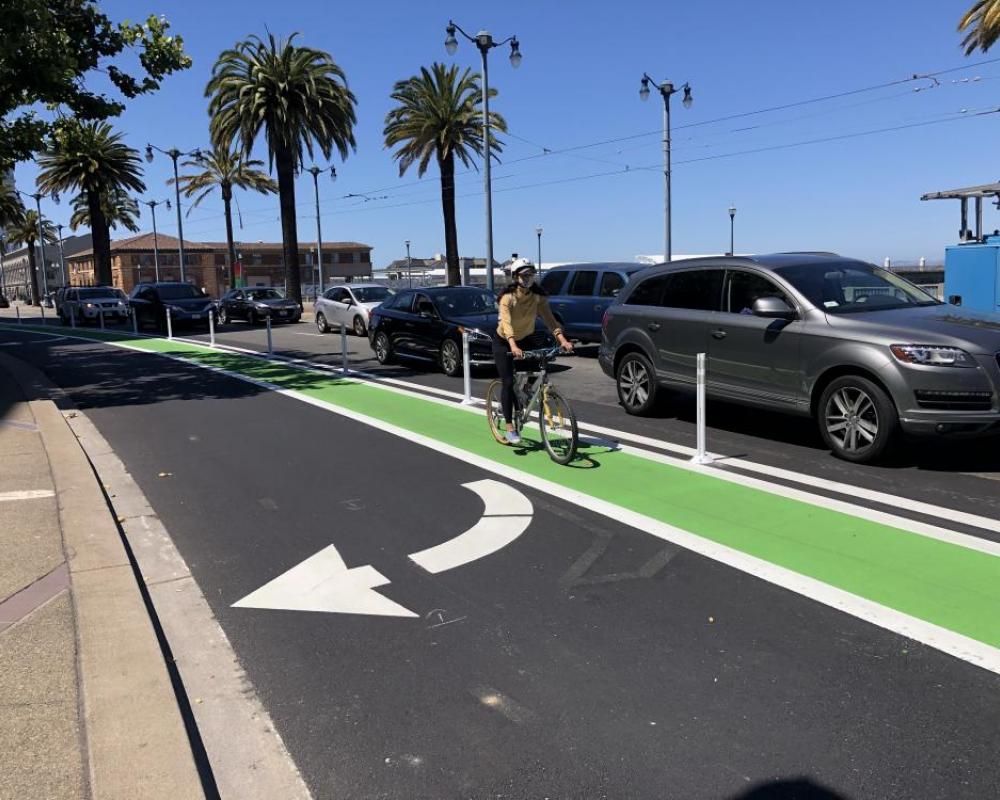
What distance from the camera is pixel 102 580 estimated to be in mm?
4699

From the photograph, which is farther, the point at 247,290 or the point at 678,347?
the point at 247,290

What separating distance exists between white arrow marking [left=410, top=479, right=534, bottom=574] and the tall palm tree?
97.3ft

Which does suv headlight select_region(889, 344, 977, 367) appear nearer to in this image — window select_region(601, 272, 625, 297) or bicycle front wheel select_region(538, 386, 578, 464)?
bicycle front wheel select_region(538, 386, 578, 464)

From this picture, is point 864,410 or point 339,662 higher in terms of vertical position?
point 864,410

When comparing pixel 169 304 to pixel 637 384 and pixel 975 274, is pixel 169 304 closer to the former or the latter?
pixel 637 384

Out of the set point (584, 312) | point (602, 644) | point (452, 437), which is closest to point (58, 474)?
point (452, 437)

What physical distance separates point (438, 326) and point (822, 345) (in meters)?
8.42

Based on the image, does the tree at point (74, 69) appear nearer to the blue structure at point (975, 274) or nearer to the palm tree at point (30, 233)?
the blue structure at point (975, 274)

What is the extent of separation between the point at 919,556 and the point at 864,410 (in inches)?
94.0

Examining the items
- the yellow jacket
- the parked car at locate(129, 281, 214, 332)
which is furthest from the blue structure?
the parked car at locate(129, 281, 214, 332)

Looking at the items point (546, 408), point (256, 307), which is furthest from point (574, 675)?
point (256, 307)

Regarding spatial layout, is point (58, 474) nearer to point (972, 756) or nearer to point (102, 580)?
point (102, 580)

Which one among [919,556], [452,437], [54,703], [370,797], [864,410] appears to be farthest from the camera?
[452,437]

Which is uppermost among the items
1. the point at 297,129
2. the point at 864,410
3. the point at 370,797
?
the point at 297,129
